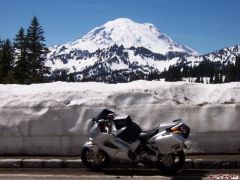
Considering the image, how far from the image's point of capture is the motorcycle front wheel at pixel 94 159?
10.6 meters

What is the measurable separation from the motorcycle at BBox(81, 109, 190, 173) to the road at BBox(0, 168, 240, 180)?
0.25 m

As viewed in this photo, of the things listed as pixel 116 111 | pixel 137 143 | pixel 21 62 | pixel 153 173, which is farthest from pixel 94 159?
pixel 21 62

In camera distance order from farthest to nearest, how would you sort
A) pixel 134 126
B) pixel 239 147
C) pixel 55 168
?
pixel 239 147
pixel 55 168
pixel 134 126

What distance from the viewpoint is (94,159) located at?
35.0 feet

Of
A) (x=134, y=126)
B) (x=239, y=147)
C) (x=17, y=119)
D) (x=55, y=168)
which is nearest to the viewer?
(x=134, y=126)

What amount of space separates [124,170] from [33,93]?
12.2ft

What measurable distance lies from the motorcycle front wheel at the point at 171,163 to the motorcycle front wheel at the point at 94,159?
1.20m

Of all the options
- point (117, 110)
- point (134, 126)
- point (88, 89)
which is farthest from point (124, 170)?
point (88, 89)

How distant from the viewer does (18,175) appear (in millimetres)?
10367

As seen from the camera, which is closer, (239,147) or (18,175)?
(18,175)

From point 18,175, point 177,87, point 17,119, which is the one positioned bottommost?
point 18,175

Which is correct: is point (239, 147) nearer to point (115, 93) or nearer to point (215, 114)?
point (215, 114)

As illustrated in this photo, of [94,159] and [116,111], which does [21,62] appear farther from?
[94,159]

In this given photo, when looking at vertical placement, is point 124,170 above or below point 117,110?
below
